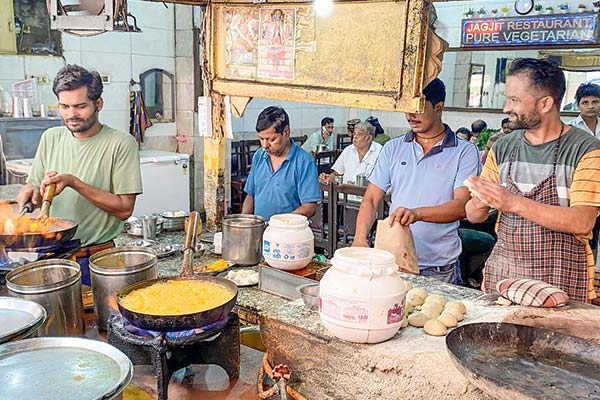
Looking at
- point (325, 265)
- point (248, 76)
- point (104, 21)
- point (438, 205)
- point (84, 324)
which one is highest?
point (104, 21)

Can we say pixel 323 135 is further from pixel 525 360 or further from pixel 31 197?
pixel 525 360

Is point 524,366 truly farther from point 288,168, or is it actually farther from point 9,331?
point 288,168

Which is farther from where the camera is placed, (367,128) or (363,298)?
(367,128)

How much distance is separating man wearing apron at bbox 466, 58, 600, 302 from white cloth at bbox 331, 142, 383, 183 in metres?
4.10

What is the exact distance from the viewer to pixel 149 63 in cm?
807

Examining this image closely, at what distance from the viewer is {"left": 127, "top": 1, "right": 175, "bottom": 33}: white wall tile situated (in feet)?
25.8

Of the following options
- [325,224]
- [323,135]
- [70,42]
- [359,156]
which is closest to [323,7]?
[325,224]

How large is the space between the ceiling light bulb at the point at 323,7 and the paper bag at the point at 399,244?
1.06 metres

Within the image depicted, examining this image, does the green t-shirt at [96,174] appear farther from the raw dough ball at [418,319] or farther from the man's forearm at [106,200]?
the raw dough ball at [418,319]

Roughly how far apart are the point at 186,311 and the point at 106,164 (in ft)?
5.10

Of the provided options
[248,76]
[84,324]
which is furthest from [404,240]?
[84,324]

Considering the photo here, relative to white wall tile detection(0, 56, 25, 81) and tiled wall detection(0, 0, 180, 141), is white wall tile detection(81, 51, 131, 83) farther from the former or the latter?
white wall tile detection(0, 56, 25, 81)

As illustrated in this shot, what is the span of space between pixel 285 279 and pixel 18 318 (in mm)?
1077

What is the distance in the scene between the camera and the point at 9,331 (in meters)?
1.58
